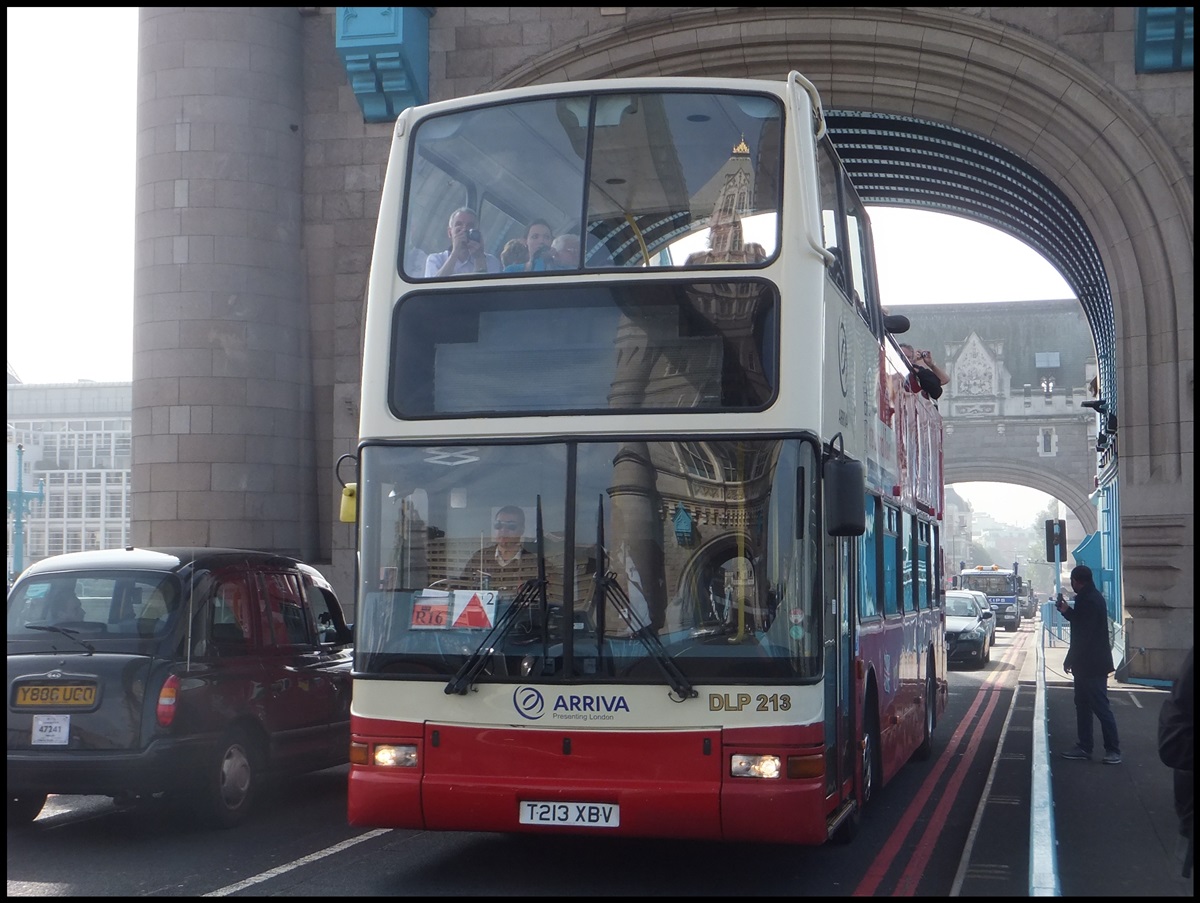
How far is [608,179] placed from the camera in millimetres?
7477

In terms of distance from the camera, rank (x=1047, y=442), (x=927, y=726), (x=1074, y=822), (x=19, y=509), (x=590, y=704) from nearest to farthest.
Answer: (x=590, y=704) < (x=1074, y=822) < (x=927, y=726) < (x=19, y=509) < (x=1047, y=442)

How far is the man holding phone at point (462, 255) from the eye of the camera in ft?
24.6

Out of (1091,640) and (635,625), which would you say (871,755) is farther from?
(1091,640)

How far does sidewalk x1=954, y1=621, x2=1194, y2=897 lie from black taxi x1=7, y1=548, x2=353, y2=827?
14.5 ft

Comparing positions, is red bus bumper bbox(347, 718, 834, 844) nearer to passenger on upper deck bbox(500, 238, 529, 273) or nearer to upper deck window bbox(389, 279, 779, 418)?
upper deck window bbox(389, 279, 779, 418)

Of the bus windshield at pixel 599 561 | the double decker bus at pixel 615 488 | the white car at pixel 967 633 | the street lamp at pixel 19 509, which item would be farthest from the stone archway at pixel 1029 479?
the bus windshield at pixel 599 561

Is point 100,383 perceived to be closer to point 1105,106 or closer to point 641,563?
point 1105,106

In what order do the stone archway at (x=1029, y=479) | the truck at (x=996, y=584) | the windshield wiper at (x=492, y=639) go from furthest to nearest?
the stone archway at (x=1029, y=479) → the truck at (x=996, y=584) → the windshield wiper at (x=492, y=639)

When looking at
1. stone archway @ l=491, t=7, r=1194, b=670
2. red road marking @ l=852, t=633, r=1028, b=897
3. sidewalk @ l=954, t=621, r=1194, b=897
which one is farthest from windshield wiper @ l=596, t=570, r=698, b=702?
stone archway @ l=491, t=7, r=1194, b=670

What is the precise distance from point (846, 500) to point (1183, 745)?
1.80m

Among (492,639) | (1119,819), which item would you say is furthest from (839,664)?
(1119,819)

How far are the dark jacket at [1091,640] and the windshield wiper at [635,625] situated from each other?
6726 mm

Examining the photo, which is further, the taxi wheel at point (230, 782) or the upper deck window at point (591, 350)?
the taxi wheel at point (230, 782)

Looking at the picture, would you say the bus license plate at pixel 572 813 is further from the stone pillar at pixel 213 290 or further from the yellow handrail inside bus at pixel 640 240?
the stone pillar at pixel 213 290
